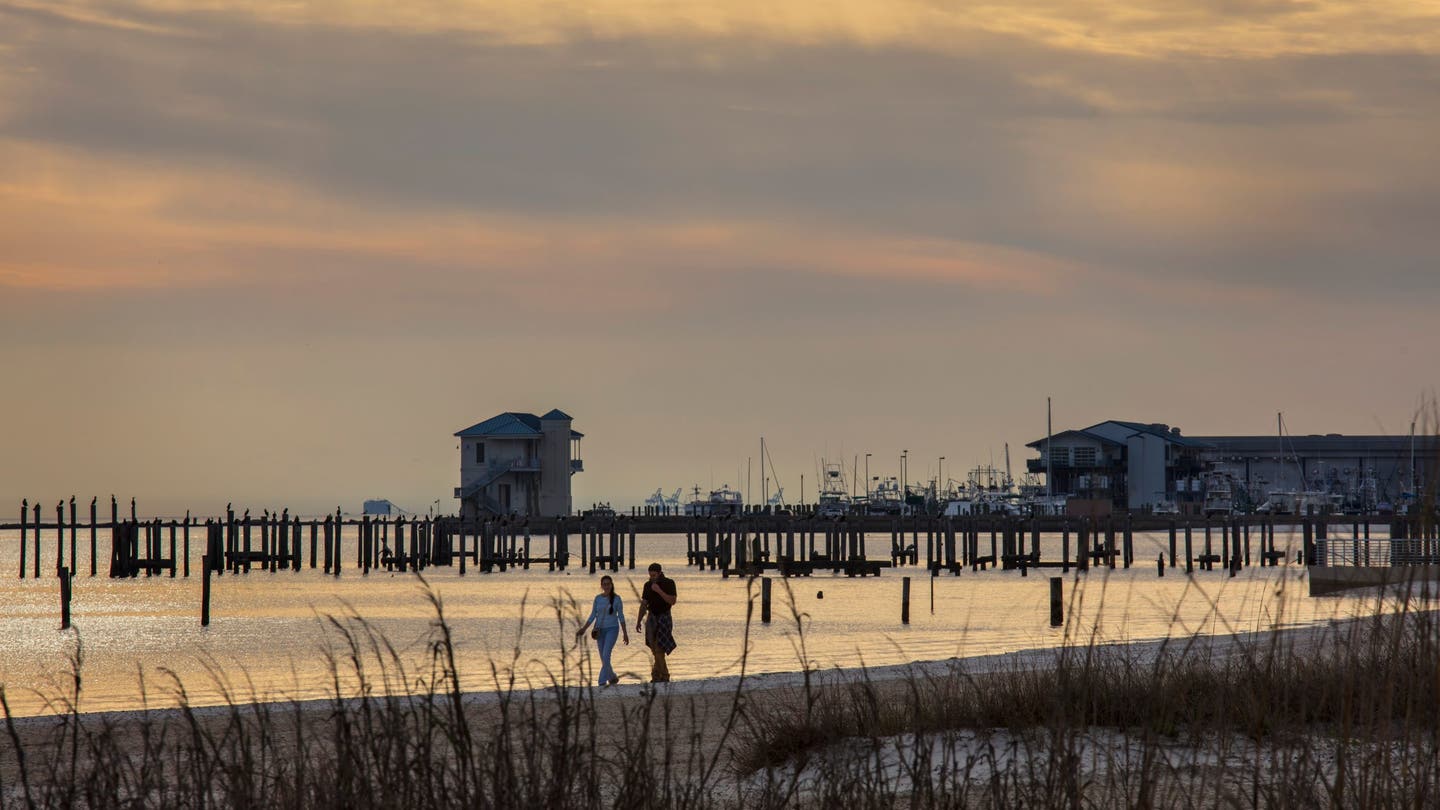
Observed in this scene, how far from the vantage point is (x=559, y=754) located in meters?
5.70

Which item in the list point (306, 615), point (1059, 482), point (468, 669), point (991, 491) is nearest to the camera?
point (468, 669)

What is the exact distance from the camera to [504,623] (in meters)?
46.7

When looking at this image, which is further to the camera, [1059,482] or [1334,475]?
[1334,475]

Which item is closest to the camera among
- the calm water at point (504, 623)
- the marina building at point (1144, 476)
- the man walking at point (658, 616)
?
the man walking at point (658, 616)

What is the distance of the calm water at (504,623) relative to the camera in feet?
89.8

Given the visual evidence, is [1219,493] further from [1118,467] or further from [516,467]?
[516,467]

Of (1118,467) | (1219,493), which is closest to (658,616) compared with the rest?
(1118,467)

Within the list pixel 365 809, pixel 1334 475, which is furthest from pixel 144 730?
pixel 1334 475

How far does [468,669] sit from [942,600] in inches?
1195

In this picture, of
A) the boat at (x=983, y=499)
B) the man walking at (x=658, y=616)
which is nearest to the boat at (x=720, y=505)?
the boat at (x=983, y=499)

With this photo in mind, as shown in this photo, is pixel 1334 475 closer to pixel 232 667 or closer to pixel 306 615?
pixel 306 615

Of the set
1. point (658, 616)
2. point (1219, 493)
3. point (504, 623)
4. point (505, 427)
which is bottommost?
point (504, 623)

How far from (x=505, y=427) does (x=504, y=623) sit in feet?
172

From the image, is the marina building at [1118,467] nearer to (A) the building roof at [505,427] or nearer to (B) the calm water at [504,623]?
(B) the calm water at [504,623]
